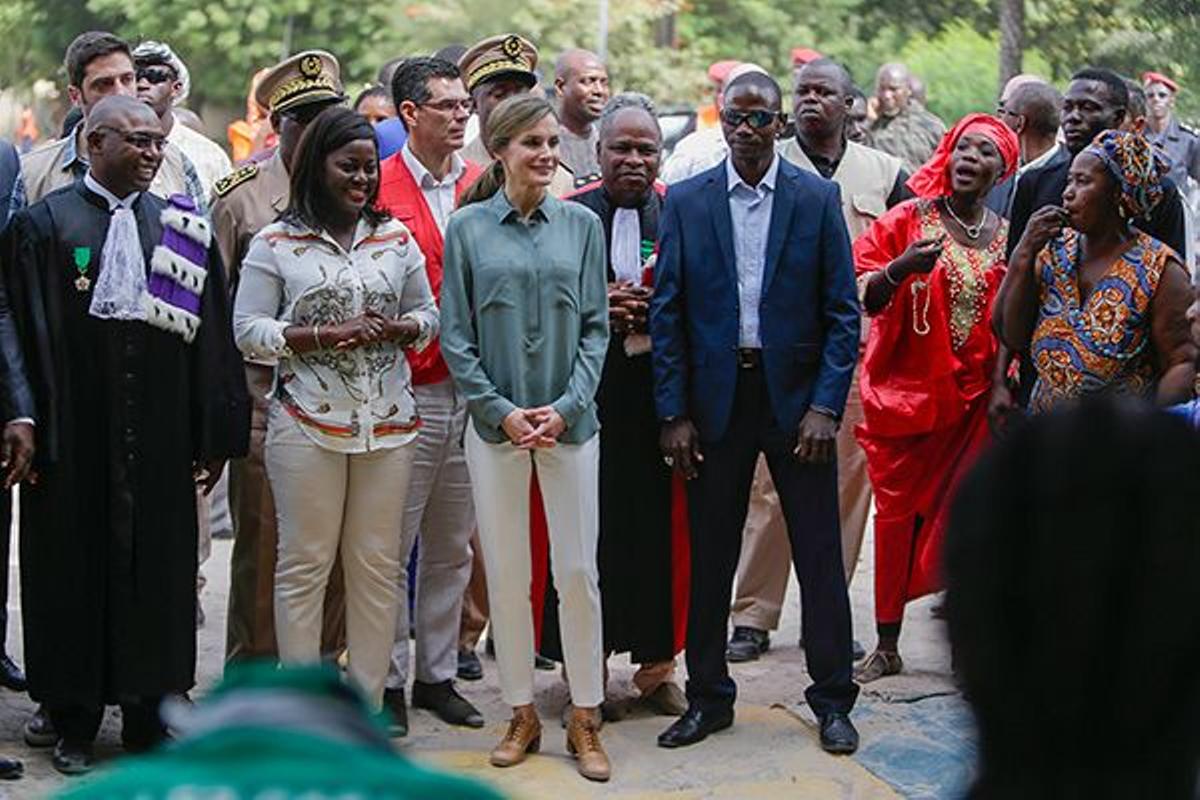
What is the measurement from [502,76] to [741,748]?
2.87 m

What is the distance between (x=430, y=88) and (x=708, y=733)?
2.47 m

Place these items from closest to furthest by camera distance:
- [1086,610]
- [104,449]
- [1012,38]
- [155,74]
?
[1086,610], [104,449], [155,74], [1012,38]

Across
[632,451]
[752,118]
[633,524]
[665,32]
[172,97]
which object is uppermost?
[665,32]

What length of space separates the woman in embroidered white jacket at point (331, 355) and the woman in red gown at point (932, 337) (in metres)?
1.85

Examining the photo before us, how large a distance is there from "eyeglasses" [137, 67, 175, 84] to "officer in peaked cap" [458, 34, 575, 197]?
56.0 inches

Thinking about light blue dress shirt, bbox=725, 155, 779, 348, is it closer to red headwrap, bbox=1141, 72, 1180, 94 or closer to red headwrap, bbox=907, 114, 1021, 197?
red headwrap, bbox=907, 114, 1021, 197

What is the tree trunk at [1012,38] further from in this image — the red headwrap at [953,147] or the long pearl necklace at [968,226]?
the long pearl necklace at [968,226]

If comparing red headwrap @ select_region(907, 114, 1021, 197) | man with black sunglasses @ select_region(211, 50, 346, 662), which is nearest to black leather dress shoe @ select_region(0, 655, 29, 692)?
man with black sunglasses @ select_region(211, 50, 346, 662)

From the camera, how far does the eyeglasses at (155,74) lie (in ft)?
28.8

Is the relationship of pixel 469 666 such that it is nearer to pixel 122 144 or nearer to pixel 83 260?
pixel 83 260

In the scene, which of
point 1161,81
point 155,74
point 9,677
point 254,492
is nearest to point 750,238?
point 254,492

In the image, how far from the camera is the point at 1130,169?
6.54 meters

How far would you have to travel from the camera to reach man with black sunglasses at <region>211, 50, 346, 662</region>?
279 inches

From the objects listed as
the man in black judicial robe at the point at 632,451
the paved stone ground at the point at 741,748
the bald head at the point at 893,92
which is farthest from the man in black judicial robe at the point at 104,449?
the bald head at the point at 893,92
